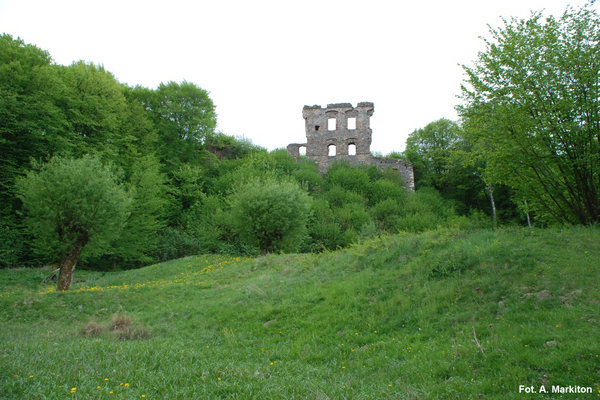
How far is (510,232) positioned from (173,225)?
2823cm

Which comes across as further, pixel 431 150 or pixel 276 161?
pixel 431 150

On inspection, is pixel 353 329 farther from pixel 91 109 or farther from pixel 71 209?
pixel 91 109

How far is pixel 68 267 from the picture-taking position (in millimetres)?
15859

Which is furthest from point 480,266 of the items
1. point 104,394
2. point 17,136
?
point 17,136

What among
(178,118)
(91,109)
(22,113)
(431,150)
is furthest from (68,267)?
(431,150)

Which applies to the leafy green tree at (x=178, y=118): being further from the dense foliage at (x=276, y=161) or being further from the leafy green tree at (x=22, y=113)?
the leafy green tree at (x=22, y=113)

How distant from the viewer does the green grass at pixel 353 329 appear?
201 inches

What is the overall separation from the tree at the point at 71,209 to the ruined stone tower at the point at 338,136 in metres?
27.8

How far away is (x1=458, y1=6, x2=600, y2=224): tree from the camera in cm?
1136

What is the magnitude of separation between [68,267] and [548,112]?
19204 millimetres

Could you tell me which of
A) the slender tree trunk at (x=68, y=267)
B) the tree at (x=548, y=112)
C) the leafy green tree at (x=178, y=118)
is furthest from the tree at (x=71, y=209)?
the leafy green tree at (x=178, y=118)

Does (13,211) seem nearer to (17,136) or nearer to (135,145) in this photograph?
(17,136)

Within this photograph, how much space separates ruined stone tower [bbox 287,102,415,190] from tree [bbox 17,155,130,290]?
27761 millimetres

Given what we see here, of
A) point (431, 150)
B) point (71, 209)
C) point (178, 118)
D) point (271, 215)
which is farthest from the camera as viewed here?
point (431, 150)
